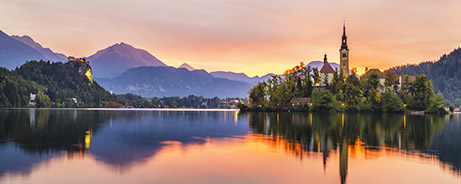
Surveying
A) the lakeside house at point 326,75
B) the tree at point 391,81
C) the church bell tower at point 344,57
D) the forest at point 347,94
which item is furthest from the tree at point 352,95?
the church bell tower at point 344,57

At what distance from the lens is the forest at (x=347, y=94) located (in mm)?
129250

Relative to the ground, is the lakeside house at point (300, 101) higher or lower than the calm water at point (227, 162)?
higher

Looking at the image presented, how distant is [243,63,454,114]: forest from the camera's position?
129 m

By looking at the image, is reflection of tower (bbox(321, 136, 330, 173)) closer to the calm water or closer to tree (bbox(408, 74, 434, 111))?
the calm water

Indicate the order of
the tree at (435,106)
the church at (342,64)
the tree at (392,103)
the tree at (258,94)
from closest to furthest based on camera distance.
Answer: the tree at (435,106) → the tree at (392,103) → the tree at (258,94) → the church at (342,64)

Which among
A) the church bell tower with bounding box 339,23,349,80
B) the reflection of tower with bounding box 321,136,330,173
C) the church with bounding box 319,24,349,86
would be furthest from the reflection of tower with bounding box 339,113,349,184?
the church bell tower with bounding box 339,23,349,80

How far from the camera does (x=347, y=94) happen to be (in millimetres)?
139000

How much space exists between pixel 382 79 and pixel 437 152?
442 ft

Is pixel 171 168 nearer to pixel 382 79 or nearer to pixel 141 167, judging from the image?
pixel 141 167

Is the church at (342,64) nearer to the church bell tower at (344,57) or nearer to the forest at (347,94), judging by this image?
the church bell tower at (344,57)

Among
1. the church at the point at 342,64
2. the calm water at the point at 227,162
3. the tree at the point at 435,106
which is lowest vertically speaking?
the calm water at the point at 227,162

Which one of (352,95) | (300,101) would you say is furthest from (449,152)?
(300,101)

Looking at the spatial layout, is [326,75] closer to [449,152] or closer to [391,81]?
[391,81]

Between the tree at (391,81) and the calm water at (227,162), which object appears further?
the tree at (391,81)
